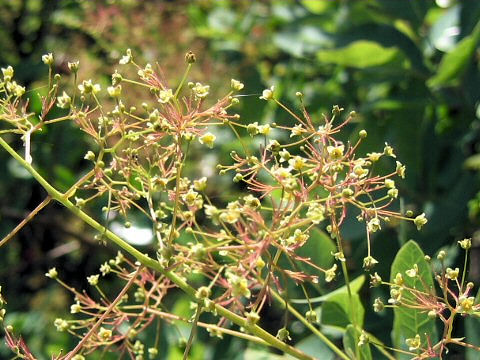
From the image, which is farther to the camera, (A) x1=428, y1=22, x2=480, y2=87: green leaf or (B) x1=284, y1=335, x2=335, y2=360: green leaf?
(A) x1=428, y1=22, x2=480, y2=87: green leaf

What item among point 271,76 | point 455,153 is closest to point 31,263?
point 271,76

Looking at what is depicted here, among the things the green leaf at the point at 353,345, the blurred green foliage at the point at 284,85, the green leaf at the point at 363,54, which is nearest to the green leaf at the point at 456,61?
the blurred green foliage at the point at 284,85

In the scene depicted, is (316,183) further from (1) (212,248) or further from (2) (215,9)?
(2) (215,9)

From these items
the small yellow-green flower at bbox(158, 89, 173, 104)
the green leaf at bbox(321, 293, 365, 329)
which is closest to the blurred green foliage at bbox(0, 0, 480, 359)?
the green leaf at bbox(321, 293, 365, 329)

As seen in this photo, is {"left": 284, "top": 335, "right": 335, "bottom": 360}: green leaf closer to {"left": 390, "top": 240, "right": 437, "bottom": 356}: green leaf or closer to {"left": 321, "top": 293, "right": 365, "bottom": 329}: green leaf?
{"left": 321, "top": 293, "right": 365, "bottom": 329}: green leaf

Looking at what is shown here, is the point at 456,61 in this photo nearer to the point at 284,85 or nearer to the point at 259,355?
the point at 259,355

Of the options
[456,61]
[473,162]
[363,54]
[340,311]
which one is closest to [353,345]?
[340,311]

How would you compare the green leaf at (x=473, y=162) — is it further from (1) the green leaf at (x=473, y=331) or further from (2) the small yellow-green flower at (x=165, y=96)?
(2) the small yellow-green flower at (x=165, y=96)
